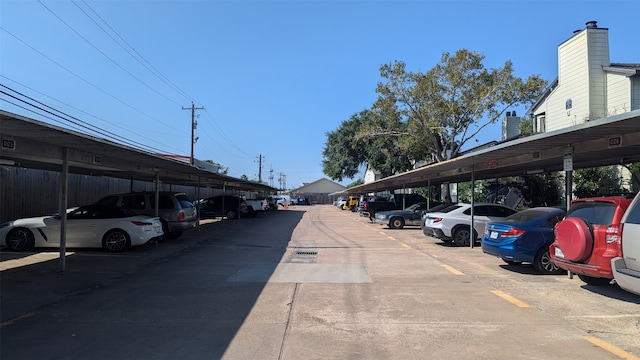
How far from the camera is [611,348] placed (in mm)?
5238

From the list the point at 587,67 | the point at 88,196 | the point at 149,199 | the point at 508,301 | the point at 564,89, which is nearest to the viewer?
the point at 508,301

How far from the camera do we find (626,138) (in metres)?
9.12

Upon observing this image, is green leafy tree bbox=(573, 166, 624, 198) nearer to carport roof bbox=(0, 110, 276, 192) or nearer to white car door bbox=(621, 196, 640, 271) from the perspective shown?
white car door bbox=(621, 196, 640, 271)

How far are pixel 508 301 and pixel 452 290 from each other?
1112 mm

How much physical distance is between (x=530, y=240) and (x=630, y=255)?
414 centimetres

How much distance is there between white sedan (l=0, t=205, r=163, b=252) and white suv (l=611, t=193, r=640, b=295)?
11.7 metres

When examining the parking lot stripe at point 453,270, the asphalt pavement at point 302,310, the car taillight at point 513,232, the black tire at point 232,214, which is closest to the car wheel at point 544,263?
the asphalt pavement at point 302,310

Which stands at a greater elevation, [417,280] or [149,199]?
[149,199]

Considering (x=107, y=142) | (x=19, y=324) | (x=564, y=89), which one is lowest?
(x=19, y=324)

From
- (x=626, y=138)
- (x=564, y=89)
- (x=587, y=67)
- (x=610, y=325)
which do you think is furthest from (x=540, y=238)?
(x=564, y=89)

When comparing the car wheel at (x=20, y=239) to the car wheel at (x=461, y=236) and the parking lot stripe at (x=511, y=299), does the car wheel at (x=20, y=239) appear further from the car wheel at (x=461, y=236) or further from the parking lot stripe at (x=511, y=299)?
the car wheel at (x=461, y=236)

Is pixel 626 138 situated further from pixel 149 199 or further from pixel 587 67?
pixel 587 67

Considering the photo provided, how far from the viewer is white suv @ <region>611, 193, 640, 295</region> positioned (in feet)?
19.3

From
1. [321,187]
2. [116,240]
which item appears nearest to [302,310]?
[116,240]
